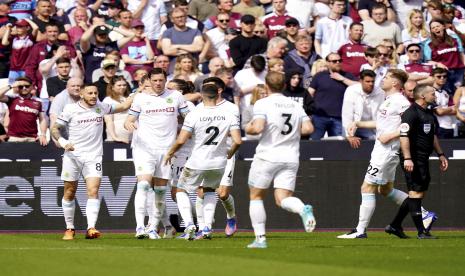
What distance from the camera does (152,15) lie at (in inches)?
1048

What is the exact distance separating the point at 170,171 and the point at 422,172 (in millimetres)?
3686

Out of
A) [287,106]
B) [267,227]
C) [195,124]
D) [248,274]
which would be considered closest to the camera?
[248,274]

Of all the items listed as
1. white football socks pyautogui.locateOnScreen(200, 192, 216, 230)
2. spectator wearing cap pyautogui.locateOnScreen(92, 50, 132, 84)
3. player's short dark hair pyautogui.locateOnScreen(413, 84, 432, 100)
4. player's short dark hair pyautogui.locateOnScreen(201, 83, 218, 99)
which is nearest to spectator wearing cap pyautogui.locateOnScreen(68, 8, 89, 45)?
spectator wearing cap pyautogui.locateOnScreen(92, 50, 132, 84)

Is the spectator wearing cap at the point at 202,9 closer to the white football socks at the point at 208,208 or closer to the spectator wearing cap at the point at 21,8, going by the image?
the spectator wearing cap at the point at 21,8

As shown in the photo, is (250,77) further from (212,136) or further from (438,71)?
(212,136)

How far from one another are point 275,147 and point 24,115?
8.08 m

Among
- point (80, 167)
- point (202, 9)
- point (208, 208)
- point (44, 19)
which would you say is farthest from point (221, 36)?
point (208, 208)

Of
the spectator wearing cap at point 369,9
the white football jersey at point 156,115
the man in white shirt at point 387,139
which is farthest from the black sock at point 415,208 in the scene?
the spectator wearing cap at point 369,9

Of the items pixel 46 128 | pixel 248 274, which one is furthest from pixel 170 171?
pixel 248 274

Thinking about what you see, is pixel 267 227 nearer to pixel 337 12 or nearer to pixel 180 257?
pixel 337 12

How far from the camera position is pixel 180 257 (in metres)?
14.0

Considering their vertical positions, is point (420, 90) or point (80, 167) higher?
point (420, 90)

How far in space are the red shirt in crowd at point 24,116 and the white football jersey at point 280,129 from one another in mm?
7785

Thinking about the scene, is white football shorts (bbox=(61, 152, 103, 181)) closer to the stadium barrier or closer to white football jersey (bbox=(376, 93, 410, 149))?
the stadium barrier
